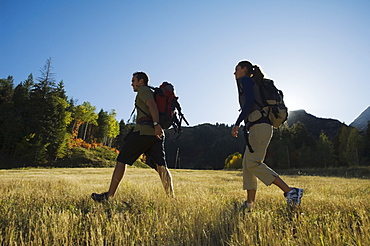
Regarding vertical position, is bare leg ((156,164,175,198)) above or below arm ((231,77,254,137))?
below

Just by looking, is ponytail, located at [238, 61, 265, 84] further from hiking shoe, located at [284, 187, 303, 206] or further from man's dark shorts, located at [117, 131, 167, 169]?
man's dark shorts, located at [117, 131, 167, 169]

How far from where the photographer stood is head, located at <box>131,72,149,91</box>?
15.7ft

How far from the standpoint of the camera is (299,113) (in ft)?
548

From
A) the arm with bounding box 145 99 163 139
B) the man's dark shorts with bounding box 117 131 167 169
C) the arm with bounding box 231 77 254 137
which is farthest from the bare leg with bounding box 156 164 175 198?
the arm with bounding box 231 77 254 137

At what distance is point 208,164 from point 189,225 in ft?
502

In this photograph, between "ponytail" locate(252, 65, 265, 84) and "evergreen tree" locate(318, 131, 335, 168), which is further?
"evergreen tree" locate(318, 131, 335, 168)

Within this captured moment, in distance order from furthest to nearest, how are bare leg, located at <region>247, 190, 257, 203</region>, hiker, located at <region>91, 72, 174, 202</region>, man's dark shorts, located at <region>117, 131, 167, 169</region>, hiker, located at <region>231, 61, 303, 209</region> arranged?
man's dark shorts, located at <region>117, 131, 167, 169</region>
hiker, located at <region>91, 72, 174, 202</region>
bare leg, located at <region>247, 190, 257, 203</region>
hiker, located at <region>231, 61, 303, 209</region>

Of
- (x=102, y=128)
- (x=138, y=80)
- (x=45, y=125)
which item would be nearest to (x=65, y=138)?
(x=45, y=125)

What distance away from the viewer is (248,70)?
4.12 m

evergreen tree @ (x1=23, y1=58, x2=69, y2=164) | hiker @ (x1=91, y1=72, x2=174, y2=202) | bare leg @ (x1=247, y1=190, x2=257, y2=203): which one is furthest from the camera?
evergreen tree @ (x1=23, y1=58, x2=69, y2=164)

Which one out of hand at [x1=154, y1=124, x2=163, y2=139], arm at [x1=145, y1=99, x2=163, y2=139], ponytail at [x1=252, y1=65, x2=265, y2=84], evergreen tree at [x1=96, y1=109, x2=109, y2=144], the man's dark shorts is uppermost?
evergreen tree at [x1=96, y1=109, x2=109, y2=144]

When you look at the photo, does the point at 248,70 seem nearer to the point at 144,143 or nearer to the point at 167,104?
the point at 167,104

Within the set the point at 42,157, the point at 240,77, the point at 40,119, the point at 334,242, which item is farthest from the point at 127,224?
the point at 40,119

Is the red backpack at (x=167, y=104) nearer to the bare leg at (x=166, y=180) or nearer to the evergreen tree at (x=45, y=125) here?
the bare leg at (x=166, y=180)
